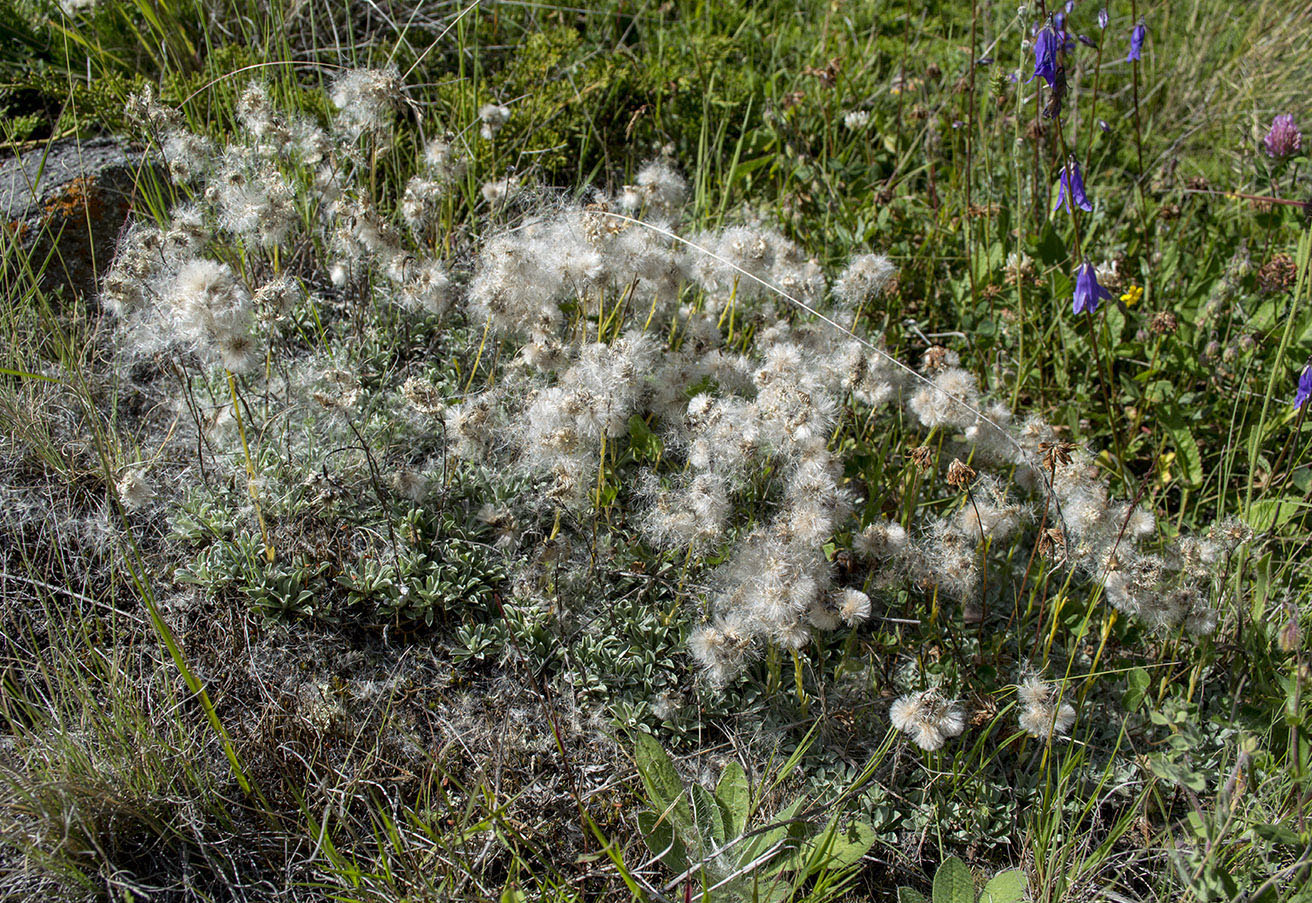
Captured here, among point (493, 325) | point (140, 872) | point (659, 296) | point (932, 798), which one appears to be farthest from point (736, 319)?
point (140, 872)

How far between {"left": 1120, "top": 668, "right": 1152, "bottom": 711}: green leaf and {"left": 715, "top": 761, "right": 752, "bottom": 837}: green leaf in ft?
3.71

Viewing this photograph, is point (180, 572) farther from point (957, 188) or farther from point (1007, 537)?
point (957, 188)

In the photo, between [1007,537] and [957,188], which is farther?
[957,188]

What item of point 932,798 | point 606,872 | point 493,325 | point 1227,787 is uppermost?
point 493,325

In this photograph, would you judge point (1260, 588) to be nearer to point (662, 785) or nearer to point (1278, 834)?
point (1278, 834)

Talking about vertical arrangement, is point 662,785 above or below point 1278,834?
below

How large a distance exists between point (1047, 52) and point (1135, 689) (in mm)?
1865

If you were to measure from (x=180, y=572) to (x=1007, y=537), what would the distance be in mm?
2537

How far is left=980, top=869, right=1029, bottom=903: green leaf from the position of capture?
2113 mm

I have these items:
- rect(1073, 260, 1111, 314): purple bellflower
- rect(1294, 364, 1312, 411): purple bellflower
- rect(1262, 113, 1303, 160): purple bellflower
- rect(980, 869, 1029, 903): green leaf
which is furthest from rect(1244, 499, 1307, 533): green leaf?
rect(980, 869, 1029, 903): green leaf

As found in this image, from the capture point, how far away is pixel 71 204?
11.4 feet

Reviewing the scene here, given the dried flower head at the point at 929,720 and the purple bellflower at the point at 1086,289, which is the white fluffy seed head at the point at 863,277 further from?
the dried flower head at the point at 929,720

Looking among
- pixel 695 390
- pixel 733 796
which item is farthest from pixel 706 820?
pixel 695 390

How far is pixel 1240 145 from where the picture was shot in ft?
14.7
